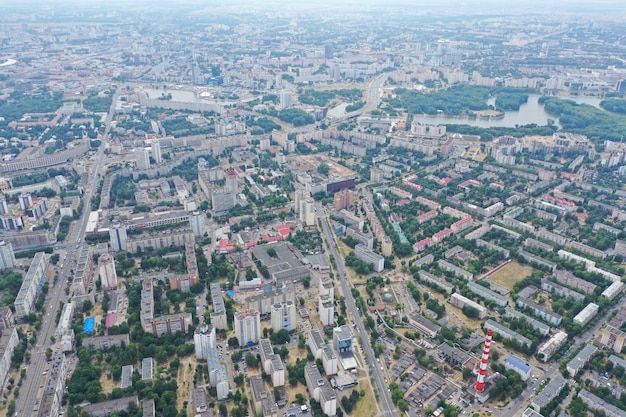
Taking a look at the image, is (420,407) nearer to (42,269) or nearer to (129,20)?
(42,269)

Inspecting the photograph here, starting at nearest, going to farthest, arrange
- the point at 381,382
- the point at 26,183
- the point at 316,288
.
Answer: the point at 381,382, the point at 316,288, the point at 26,183

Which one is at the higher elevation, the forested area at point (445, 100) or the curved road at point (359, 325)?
the forested area at point (445, 100)

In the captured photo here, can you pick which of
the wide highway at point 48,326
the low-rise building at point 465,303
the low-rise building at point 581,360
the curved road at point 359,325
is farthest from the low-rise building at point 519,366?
the wide highway at point 48,326

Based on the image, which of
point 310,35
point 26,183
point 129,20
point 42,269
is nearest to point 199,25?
point 129,20

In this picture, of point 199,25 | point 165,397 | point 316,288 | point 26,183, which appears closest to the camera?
point 165,397

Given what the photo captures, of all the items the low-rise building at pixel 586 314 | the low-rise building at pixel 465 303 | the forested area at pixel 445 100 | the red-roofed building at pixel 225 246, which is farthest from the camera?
the forested area at pixel 445 100

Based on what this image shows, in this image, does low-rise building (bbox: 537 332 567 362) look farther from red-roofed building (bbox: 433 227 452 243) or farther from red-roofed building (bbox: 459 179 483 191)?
red-roofed building (bbox: 459 179 483 191)

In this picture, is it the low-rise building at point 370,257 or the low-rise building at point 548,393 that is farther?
the low-rise building at point 370,257

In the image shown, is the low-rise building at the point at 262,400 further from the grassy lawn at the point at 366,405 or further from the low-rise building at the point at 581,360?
the low-rise building at the point at 581,360
